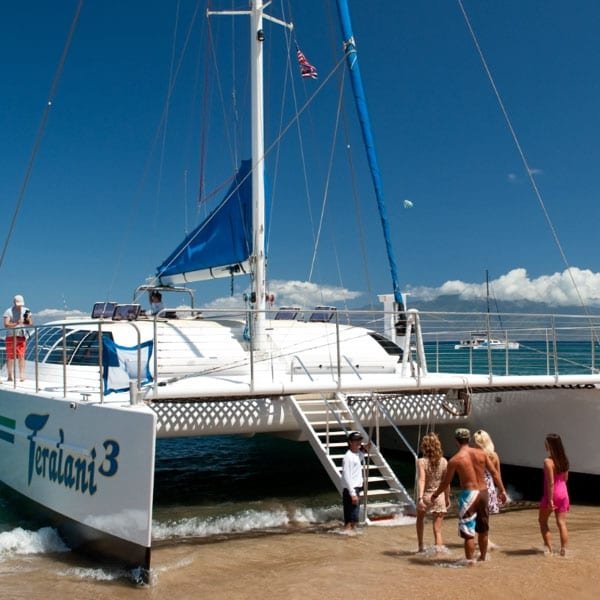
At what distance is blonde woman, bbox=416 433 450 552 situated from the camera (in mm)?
7656

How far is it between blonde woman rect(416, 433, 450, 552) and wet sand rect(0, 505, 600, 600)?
0.29 meters

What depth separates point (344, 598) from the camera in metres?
6.39

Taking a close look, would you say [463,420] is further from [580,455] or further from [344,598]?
[344,598]

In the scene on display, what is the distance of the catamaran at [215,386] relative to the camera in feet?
23.8

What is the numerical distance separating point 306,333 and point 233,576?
5.37 metres

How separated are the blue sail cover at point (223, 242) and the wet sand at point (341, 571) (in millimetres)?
5010

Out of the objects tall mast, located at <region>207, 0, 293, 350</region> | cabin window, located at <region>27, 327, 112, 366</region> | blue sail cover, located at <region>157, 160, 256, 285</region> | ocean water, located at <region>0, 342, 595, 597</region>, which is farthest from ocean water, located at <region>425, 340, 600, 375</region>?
cabin window, located at <region>27, 327, 112, 366</region>

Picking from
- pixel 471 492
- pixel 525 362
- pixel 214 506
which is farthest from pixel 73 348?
pixel 525 362

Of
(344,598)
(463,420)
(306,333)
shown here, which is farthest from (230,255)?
(344,598)

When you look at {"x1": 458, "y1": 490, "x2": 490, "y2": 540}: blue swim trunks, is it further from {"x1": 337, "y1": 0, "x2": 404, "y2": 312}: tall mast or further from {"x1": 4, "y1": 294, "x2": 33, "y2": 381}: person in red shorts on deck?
{"x1": 4, "y1": 294, "x2": 33, "y2": 381}: person in red shorts on deck

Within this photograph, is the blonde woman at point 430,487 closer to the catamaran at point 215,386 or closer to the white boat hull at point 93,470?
the catamaran at point 215,386

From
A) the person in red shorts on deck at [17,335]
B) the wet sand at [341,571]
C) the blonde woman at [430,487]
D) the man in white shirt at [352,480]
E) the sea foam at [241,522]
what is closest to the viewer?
the wet sand at [341,571]

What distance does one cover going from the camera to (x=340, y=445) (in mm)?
9508

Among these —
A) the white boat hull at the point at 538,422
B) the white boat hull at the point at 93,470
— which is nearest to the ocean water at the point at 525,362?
the white boat hull at the point at 538,422
